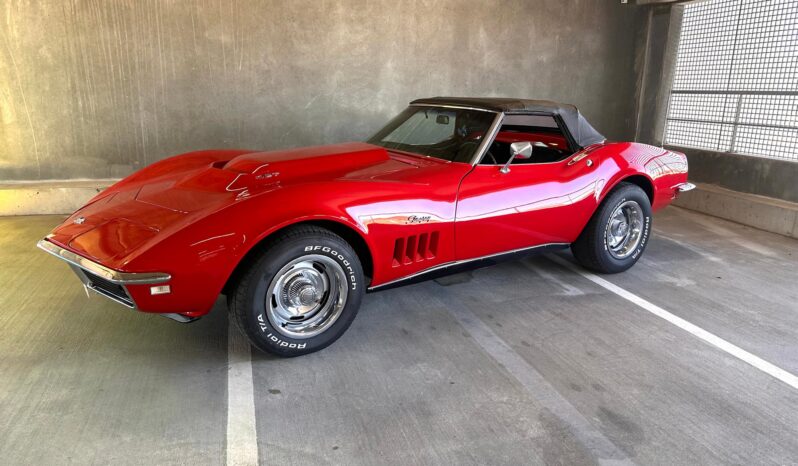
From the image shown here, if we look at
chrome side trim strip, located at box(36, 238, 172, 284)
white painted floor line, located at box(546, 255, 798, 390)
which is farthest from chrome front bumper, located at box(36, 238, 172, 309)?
white painted floor line, located at box(546, 255, 798, 390)

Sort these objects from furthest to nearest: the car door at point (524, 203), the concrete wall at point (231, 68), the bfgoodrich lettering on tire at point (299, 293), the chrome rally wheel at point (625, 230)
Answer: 1. the concrete wall at point (231, 68)
2. the chrome rally wheel at point (625, 230)
3. the car door at point (524, 203)
4. the bfgoodrich lettering on tire at point (299, 293)

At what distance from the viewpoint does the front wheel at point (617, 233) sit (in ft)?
13.2

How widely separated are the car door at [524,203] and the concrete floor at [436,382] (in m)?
0.46

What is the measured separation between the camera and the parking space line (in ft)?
7.04

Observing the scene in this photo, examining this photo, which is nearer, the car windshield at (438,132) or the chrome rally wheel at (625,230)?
the car windshield at (438,132)

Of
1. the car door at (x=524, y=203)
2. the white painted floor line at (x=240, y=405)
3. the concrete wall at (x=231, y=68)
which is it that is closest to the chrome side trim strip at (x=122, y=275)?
the white painted floor line at (x=240, y=405)

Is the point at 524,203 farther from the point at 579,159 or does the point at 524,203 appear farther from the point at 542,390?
the point at 542,390

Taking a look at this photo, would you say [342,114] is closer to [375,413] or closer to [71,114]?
[71,114]

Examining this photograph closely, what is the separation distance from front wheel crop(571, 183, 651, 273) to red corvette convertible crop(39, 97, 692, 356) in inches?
0.5

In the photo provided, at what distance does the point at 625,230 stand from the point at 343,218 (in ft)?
8.77

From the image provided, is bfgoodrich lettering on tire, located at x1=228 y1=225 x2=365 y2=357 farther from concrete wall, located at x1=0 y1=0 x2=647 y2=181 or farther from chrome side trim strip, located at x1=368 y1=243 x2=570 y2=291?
concrete wall, located at x1=0 y1=0 x2=647 y2=181

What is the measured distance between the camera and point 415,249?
10.2 ft

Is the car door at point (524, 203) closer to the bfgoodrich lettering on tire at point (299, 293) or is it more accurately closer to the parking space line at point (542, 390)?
the parking space line at point (542, 390)

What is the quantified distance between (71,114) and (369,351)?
488 centimetres
